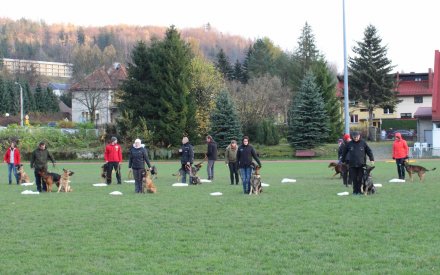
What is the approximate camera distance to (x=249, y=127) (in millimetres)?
56938

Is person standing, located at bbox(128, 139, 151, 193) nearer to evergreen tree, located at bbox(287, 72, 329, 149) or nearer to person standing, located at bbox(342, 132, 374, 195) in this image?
person standing, located at bbox(342, 132, 374, 195)

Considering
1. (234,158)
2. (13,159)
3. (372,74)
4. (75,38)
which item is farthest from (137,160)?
(75,38)

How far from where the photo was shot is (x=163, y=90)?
52.2 meters

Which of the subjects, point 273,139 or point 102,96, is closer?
point 273,139

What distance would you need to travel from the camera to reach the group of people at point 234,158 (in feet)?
62.4

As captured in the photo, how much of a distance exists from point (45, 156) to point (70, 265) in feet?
43.5

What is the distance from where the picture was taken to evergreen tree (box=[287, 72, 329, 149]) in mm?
49594

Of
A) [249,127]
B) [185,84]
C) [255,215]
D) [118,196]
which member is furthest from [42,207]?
[249,127]

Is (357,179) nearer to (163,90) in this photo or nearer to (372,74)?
(163,90)

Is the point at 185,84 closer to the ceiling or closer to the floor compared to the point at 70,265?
closer to the ceiling

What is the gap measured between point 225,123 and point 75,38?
142761 mm

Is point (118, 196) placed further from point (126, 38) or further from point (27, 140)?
point (126, 38)

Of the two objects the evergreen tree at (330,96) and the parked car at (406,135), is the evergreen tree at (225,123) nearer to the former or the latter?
the evergreen tree at (330,96)

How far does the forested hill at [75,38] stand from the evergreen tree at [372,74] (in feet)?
303
